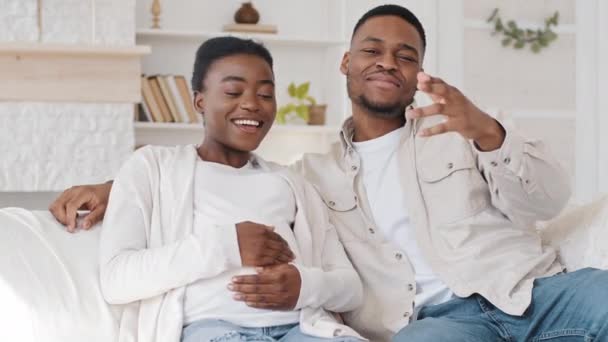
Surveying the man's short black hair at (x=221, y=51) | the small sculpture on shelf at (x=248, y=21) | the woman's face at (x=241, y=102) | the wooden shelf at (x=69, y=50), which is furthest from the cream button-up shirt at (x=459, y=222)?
the small sculpture on shelf at (x=248, y=21)

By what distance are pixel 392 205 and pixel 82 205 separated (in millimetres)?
665

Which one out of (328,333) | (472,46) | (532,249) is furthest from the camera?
(472,46)

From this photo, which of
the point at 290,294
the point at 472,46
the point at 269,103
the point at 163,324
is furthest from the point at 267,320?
the point at 472,46

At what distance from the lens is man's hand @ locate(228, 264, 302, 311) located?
1.75 metres

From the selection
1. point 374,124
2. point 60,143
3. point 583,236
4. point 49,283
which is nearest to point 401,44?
point 374,124

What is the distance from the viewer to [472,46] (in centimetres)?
475

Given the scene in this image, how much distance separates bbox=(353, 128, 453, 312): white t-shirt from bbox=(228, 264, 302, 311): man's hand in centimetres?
34

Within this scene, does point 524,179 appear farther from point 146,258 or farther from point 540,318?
point 146,258

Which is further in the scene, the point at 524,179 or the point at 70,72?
the point at 70,72

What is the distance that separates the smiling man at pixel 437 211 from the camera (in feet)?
5.90

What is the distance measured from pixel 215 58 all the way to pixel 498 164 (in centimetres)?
64

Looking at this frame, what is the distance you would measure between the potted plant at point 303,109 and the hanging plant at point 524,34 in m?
0.97

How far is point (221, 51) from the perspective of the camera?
2.06 metres

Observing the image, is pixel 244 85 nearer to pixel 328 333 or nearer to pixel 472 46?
pixel 328 333
